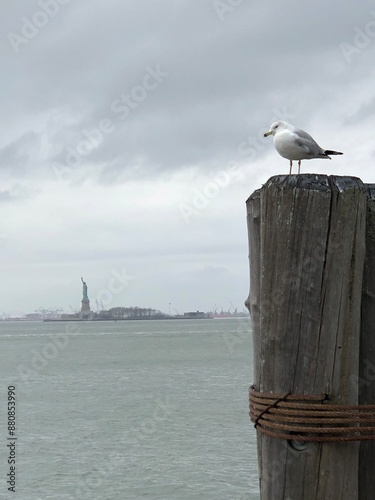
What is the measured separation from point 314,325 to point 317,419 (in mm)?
318

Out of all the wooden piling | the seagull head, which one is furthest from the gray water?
the wooden piling

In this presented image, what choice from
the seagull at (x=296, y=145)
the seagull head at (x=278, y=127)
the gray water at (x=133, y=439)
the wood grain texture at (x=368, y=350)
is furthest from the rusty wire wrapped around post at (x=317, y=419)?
the gray water at (x=133, y=439)

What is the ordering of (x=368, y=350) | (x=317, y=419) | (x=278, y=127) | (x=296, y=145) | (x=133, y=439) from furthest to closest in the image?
1. (x=133, y=439)
2. (x=278, y=127)
3. (x=296, y=145)
4. (x=368, y=350)
5. (x=317, y=419)

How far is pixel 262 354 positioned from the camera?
9.18 feet

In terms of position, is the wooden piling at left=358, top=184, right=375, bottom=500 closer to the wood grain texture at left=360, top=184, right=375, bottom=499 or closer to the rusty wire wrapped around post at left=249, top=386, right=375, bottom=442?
the wood grain texture at left=360, top=184, right=375, bottom=499

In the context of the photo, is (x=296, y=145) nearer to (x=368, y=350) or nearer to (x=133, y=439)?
(x=368, y=350)

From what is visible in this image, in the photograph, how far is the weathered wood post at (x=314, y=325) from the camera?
267cm

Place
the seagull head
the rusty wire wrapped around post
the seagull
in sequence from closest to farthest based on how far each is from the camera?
the rusty wire wrapped around post < the seagull < the seagull head

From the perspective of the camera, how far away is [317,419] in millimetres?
2666

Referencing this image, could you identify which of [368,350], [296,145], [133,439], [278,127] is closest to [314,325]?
[368,350]

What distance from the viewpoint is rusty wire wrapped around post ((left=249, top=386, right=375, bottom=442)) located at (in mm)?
2670

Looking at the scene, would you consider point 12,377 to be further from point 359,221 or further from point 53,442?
point 359,221

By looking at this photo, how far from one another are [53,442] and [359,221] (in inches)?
981

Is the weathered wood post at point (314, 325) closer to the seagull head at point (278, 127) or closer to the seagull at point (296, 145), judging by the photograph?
the seagull at point (296, 145)
